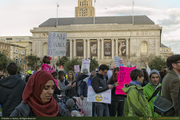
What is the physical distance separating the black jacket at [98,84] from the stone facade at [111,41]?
57.5 m

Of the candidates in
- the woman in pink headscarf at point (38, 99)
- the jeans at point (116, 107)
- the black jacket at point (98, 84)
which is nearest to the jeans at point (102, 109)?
the black jacket at point (98, 84)

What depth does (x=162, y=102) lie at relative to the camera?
3301 millimetres

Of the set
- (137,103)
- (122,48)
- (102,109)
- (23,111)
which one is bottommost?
(102,109)

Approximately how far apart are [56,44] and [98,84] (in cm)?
259

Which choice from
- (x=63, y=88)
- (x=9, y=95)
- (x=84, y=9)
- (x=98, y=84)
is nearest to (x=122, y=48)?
(x=84, y=9)

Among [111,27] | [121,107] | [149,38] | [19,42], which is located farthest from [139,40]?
[121,107]

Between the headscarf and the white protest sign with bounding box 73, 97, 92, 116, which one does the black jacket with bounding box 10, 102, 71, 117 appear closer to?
the headscarf

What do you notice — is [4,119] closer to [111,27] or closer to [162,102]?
[162,102]

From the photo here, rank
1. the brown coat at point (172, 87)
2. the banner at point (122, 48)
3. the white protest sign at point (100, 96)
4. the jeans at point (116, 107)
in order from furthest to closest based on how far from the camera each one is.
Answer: the banner at point (122, 48) < the jeans at point (116, 107) < the white protest sign at point (100, 96) < the brown coat at point (172, 87)

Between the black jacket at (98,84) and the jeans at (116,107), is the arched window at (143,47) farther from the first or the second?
the black jacket at (98,84)

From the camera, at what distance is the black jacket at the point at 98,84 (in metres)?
6.29

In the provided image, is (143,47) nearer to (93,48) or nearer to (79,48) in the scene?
(93,48)

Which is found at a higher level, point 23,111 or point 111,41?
point 111,41

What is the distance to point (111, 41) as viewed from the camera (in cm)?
6725
